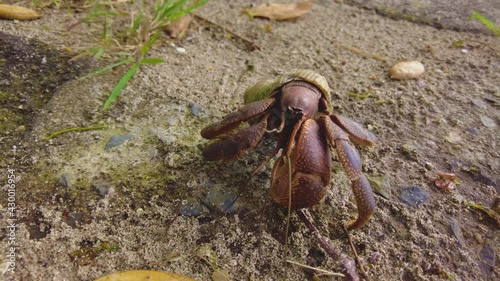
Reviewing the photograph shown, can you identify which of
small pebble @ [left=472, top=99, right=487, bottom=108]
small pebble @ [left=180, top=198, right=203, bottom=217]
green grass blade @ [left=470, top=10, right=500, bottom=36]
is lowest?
small pebble @ [left=180, top=198, right=203, bottom=217]

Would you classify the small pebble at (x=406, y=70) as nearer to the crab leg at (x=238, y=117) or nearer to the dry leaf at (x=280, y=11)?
the dry leaf at (x=280, y=11)

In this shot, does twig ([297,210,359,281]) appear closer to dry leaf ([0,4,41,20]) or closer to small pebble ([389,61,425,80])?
small pebble ([389,61,425,80])

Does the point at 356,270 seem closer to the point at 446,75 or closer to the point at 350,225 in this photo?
the point at 350,225

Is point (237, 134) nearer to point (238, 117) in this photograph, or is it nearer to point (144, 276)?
point (238, 117)

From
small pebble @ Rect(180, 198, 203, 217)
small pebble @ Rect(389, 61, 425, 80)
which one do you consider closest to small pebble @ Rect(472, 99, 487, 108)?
small pebble @ Rect(389, 61, 425, 80)

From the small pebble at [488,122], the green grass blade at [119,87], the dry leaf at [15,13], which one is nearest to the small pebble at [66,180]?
the green grass blade at [119,87]

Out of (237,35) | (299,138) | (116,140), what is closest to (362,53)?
(237,35)

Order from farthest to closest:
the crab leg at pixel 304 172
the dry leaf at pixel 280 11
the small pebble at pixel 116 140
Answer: the dry leaf at pixel 280 11 < the small pebble at pixel 116 140 < the crab leg at pixel 304 172
